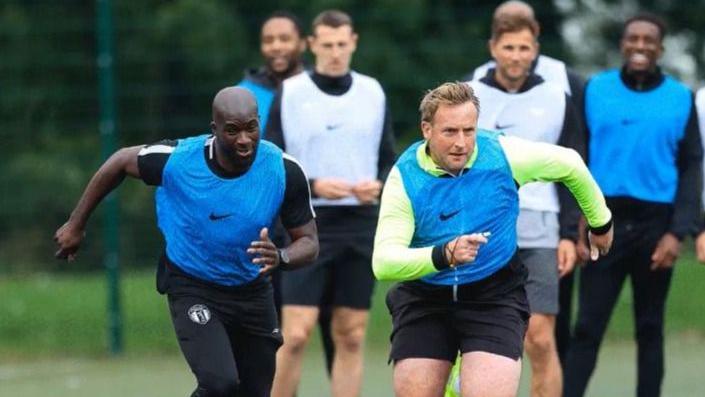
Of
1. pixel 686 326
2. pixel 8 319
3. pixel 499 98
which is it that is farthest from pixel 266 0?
pixel 499 98

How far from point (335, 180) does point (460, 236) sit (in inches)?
106

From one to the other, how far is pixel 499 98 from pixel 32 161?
7.66m

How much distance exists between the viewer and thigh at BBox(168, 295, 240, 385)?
27.3 feet

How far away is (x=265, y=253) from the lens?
8109 mm

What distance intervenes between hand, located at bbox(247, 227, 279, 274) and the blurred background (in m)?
6.46

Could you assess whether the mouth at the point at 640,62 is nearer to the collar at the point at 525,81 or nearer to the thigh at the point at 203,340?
the collar at the point at 525,81

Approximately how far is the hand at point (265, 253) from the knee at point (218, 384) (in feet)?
1.69

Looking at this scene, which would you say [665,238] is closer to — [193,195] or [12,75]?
[193,195]

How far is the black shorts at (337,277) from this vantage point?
10508 millimetres

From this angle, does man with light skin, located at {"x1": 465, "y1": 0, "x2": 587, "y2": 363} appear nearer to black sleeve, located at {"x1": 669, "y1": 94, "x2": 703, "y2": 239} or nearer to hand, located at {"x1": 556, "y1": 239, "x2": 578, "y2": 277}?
hand, located at {"x1": 556, "y1": 239, "x2": 578, "y2": 277}

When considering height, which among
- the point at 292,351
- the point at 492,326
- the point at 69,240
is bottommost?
the point at 292,351

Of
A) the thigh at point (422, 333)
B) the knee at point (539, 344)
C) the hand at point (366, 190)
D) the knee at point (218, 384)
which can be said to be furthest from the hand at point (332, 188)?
the knee at point (218, 384)

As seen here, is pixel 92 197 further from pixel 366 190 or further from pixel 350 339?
pixel 350 339

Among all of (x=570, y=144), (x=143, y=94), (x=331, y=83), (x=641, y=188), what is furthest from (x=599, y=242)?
(x=143, y=94)
